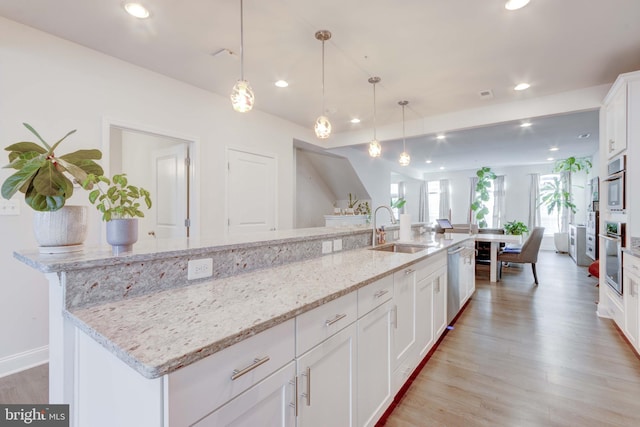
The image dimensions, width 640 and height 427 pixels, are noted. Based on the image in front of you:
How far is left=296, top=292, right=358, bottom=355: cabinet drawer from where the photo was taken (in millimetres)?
1120

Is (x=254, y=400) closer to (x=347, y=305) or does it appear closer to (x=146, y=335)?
(x=146, y=335)

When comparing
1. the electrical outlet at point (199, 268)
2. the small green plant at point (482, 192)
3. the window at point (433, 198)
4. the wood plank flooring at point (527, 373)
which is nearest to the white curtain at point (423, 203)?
the window at point (433, 198)

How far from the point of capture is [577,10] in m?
2.17

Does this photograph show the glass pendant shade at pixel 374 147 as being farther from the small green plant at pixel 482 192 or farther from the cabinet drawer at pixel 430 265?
the small green plant at pixel 482 192

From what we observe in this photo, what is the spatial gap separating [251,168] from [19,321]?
9.18 feet

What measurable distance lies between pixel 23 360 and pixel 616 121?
572 centimetres

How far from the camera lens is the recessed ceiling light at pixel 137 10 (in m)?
2.14

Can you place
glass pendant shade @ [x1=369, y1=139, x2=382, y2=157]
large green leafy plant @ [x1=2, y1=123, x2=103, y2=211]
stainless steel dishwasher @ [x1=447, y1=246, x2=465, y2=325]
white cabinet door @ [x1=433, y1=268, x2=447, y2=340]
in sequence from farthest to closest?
glass pendant shade @ [x1=369, y1=139, x2=382, y2=157], stainless steel dishwasher @ [x1=447, y1=246, x2=465, y2=325], white cabinet door @ [x1=433, y1=268, x2=447, y2=340], large green leafy plant @ [x1=2, y1=123, x2=103, y2=211]

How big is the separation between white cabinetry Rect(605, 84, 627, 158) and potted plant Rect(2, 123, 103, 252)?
411 cm

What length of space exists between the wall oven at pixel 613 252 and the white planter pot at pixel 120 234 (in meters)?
3.95

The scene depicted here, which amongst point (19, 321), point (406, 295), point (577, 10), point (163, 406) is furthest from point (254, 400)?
point (577, 10)

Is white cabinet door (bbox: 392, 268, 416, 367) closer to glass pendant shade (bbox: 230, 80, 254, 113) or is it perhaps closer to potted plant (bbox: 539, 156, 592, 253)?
glass pendant shade (bbox: 230, 80, 254, 113)

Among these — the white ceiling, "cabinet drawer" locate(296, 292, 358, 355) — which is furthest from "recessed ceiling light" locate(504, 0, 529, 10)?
"cabinet drawer" locate(296, 292, 358, 355)

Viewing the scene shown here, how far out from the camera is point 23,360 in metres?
2.38
